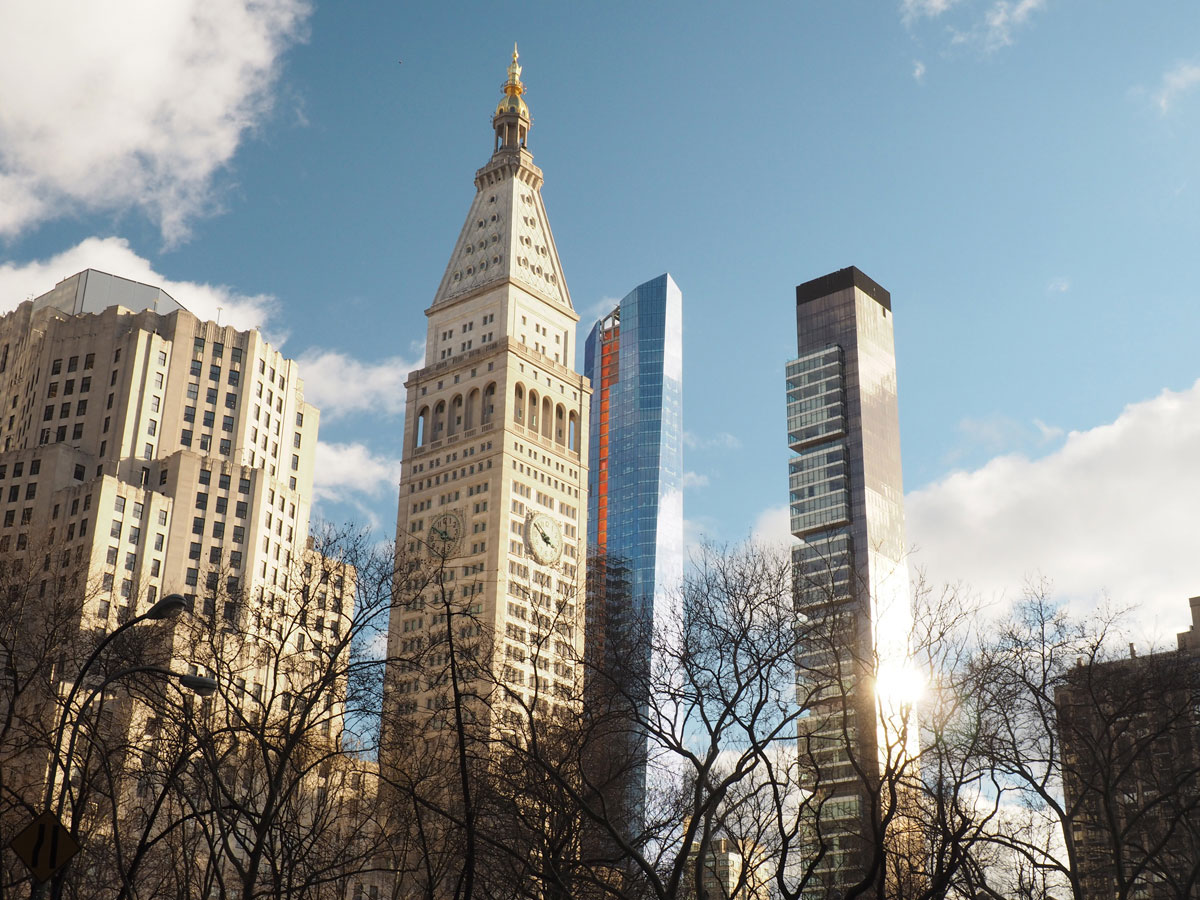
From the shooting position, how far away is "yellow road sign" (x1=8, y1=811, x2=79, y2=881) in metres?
21.6

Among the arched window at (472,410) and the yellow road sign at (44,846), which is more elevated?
the arched window at (472,410)

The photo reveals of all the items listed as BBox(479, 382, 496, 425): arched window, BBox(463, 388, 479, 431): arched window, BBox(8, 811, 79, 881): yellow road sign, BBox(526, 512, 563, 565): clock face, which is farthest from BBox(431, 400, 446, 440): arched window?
BBox(8, 811, 79, 881): yellow road sign

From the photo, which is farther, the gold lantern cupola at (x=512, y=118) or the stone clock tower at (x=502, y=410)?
the gold lantern cupola at (x=512, y=118)

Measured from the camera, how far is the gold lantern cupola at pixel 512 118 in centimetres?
16100

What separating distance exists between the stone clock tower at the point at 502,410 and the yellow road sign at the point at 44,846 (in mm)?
102751

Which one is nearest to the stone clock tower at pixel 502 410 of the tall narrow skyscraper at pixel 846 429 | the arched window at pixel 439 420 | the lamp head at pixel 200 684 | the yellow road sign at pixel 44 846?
the arched window at pixel 439 420

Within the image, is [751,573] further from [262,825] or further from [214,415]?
[214,415]

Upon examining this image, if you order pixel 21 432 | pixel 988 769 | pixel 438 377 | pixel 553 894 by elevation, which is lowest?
pixel 553 894

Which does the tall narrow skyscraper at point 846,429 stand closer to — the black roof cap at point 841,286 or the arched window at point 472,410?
the black roof cap at point 841,286

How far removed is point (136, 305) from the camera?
14362cm

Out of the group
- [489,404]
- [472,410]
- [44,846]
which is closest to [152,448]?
[472,410]

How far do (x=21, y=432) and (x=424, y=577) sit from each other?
103 metres

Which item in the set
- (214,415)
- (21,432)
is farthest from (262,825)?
(21,432)

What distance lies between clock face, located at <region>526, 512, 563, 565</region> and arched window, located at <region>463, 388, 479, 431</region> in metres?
13.3
